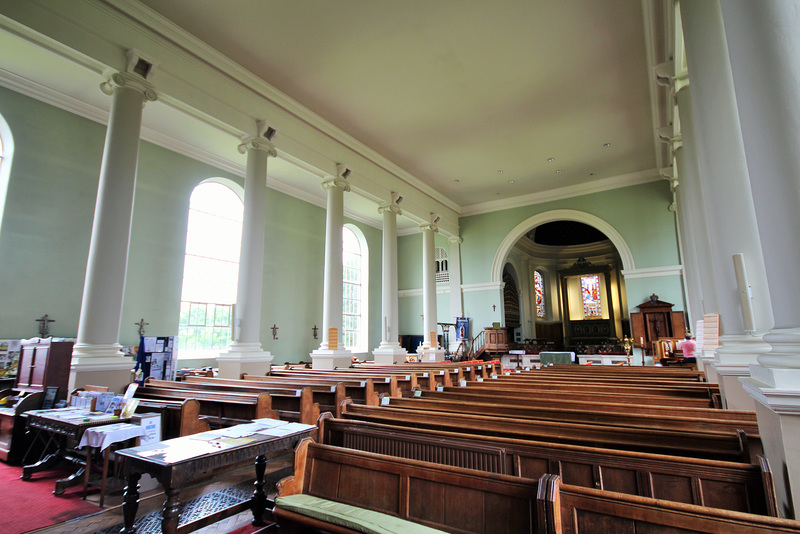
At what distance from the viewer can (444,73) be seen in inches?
298

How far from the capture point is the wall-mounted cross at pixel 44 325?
270 inches

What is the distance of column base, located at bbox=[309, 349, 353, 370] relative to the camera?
27.7ft

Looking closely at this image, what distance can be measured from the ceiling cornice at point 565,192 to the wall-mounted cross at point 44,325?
1146 centimetres

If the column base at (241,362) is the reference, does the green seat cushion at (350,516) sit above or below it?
below

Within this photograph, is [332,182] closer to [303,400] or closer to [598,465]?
[303,400]

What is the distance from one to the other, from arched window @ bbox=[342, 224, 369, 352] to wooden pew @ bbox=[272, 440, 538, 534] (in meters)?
11.9

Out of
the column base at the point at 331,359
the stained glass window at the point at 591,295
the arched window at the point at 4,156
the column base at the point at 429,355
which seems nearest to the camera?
the arched window at the point at 4,156

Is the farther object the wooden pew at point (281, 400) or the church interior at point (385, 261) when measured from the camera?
the wooden pew at point (281, 400)

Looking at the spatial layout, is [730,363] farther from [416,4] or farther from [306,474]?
[416,4]

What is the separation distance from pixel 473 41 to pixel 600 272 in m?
14.3

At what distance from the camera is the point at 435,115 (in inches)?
352

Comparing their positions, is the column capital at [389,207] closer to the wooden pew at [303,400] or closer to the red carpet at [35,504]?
the wooden pew at [303,400]

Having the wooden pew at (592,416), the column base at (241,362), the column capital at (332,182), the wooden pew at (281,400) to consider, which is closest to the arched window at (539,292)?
the column capital at (332,182)

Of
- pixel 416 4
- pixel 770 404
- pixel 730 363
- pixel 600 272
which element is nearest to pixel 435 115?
pixel 416 4
